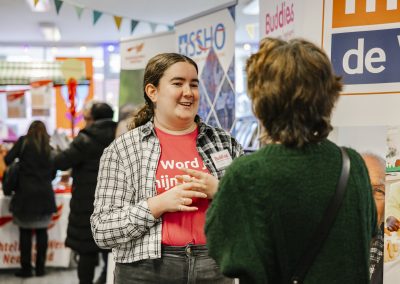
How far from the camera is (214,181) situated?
1474mm

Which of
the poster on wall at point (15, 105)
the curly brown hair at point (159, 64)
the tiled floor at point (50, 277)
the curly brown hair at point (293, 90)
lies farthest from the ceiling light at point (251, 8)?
the curly brown hair at point (293, 90)

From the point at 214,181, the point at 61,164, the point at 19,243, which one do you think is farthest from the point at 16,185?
the point at 214,181

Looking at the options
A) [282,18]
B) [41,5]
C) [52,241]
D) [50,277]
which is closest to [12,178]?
[52,241]

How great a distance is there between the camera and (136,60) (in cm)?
430

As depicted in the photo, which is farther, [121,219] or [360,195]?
[121,219]

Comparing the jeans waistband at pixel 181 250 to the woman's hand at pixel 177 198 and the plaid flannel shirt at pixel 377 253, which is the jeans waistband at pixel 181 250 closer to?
the woman's hand at pixel 177 198

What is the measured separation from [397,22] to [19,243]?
375 cm

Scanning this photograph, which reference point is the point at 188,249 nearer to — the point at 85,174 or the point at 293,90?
the point at 293,90

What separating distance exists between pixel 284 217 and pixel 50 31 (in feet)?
23.4

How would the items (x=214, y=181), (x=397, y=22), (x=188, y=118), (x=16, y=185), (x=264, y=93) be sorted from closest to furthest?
(x=264, y=93) < (x=214, y=181) < (x=188, y=118) < (x=397, y=22) < (x=16, y=185)

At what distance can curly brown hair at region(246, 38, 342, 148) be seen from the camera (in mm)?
1032

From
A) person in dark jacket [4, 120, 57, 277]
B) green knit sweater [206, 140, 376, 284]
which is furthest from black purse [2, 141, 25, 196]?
green knit sweater [206, 140, 376, 284]

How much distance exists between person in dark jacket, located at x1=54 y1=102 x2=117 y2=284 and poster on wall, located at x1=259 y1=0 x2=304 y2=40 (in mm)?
1469

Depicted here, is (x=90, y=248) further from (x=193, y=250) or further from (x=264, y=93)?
(x=264, y=93)
